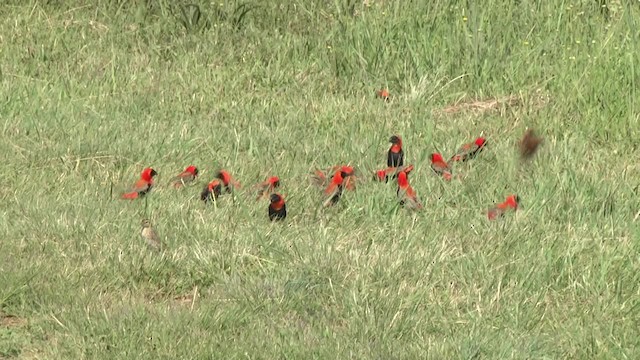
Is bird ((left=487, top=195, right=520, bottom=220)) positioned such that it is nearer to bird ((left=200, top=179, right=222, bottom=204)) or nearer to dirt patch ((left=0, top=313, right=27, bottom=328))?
bird ((left=200, top=179, right=222, bottom=204))

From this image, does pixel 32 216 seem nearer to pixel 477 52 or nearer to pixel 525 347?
pixel 525 347

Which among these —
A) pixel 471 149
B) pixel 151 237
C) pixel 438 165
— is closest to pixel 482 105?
pixel 471 149

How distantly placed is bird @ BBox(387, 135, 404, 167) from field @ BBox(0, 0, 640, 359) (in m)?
0.14

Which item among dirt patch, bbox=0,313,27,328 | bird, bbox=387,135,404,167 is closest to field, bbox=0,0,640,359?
dirt patch, bbox=0,313,27,328

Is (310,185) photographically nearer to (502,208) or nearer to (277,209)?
(277,209)

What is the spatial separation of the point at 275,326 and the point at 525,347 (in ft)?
3.32

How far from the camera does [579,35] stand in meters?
9.00

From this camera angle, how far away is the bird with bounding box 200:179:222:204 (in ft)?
21.6

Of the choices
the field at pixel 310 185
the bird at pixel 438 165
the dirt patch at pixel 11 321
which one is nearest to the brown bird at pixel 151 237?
the field at pixel 310 185

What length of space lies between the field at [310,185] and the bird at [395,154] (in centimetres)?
14

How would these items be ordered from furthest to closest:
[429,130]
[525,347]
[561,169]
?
1. [429,130]
2. [561,169]
3. [525,347]

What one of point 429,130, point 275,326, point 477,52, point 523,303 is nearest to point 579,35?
point 477,52

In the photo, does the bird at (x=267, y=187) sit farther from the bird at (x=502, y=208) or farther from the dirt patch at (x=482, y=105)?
the dirt patch at (x=482, y=105)

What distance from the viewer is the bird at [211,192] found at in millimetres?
6594
